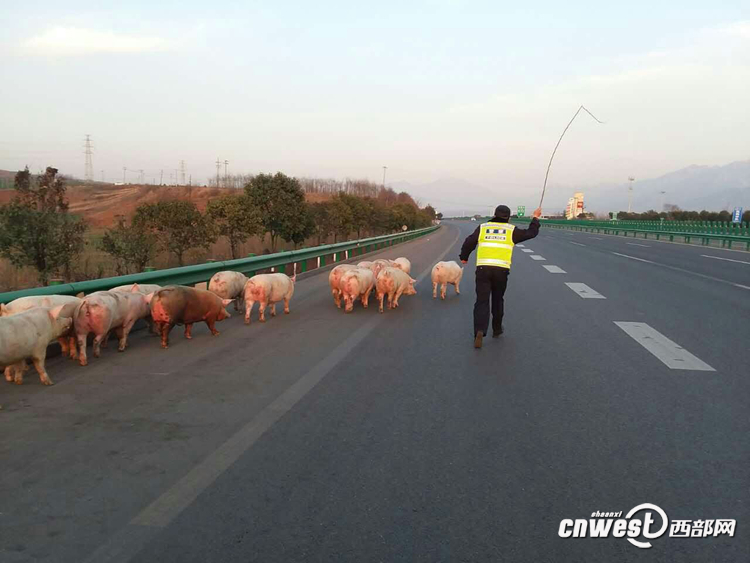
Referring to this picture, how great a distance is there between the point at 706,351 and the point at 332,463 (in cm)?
577

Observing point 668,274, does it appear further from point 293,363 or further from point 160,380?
point 160,380

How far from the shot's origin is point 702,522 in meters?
3.30

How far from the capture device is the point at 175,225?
23.3 m

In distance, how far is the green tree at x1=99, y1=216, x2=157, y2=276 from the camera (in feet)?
58.5

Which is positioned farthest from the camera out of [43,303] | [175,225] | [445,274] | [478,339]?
[175,225]

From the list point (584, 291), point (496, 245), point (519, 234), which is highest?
point (519, 234)

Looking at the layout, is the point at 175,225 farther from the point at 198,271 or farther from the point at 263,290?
the point at 263,290

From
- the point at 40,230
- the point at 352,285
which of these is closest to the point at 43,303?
the point at 352,285

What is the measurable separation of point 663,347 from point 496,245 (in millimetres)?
2560

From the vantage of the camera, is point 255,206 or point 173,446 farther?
point 255,206

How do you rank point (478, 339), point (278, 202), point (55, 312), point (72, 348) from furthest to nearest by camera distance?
point (278, 202) < point (478, 339) < point (72, 348) < point (55, 312)

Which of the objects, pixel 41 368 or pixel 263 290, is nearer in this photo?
pixel 41 368

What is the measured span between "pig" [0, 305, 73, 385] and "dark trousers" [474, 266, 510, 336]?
16.5ft

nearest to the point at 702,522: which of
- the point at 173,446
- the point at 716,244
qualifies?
the point at 173,446
